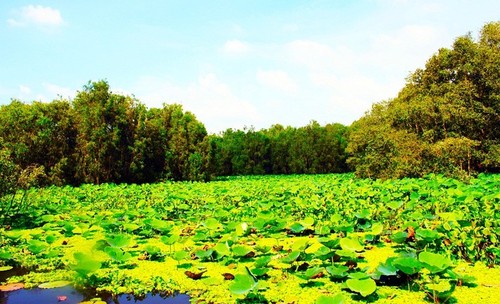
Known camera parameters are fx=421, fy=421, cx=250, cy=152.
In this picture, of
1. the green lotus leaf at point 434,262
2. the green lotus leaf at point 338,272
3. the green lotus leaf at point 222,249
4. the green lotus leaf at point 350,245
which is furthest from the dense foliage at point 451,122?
the green lotus leaf at point 434,262

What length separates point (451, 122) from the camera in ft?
51.4

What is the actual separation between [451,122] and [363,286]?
14.3 metres

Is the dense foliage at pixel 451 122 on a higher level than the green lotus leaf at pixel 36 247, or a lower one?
higher

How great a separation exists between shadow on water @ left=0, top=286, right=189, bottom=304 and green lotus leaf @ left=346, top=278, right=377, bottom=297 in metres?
1.36

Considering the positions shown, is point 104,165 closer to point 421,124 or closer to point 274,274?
point 421,124

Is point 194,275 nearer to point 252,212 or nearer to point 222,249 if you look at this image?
point 222,249

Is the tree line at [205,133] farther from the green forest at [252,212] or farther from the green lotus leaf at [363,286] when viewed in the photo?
the green lotus leaf at [363,286]

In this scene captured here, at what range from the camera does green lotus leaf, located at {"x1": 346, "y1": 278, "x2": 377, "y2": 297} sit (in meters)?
3.13

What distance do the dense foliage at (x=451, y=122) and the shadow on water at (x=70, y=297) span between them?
12.4 m

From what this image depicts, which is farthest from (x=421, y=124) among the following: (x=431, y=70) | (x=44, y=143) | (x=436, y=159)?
(x=44, y=143)

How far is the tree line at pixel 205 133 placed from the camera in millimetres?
15320

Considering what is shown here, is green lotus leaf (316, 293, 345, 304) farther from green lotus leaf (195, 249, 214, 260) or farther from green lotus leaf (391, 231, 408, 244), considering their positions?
green lotus leaf (391, 231, 408, 244)

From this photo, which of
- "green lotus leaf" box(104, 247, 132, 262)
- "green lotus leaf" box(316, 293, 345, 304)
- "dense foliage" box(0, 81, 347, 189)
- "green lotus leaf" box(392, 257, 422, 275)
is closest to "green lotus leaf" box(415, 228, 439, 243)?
"green lotus leaf" box(392, 257, 422, 275)

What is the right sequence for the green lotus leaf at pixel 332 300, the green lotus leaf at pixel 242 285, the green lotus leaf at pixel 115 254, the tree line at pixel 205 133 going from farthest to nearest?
the tree line at pixel 205 133 < the green lotus leaf at pixel 115 254 < the green lotus leaf at pixel 242 285 < the green lotus leaf at pixel 332 300
